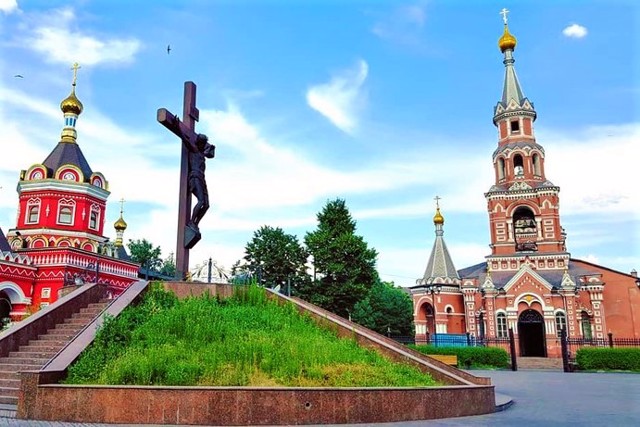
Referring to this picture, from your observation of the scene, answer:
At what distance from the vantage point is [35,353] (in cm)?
907

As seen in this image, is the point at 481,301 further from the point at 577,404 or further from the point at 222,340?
the point at 222,340

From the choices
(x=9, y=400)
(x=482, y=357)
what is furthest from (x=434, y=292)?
(x=9, y=400)

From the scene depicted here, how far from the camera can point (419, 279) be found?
3738cm

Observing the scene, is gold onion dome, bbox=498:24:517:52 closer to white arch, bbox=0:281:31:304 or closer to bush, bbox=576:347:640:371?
bush, bbox=576:347:640:371

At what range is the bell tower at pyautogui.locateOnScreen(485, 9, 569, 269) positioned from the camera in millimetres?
35062

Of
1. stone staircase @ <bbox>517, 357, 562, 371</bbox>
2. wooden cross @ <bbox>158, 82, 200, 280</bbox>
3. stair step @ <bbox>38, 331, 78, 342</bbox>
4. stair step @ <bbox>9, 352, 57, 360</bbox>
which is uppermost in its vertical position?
wooden cross @ <bbox>158, 82, 200, 280</bbox>

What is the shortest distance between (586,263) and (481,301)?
8418mm

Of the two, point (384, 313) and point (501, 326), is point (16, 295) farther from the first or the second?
point (501, 326)

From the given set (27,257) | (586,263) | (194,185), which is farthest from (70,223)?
(586,263)

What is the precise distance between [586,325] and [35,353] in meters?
33.1

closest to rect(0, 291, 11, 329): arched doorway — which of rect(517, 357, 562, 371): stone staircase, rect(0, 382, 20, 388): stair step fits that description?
rect(0, 382, 20, 388): stair step

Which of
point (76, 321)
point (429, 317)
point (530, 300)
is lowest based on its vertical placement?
point (76, 321)

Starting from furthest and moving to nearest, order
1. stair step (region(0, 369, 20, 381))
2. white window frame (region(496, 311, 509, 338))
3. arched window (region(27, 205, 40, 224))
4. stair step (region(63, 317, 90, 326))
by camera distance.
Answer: white window frame (region(496, 311, 509, 338)) < arched window (region(27, 205, 40, 224)) < stair step (region(63, 317, 90, 326)) < stair step (region(0, 369, 20, 381))

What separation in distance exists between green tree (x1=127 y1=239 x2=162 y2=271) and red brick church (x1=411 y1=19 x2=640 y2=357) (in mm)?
38846
